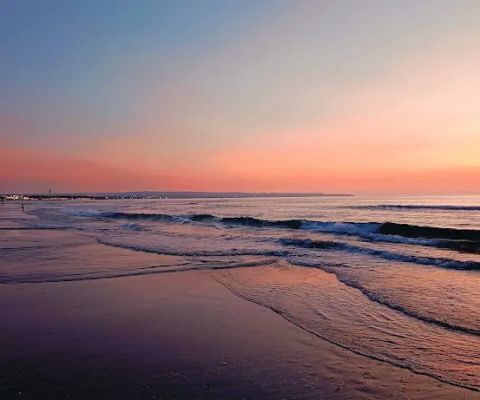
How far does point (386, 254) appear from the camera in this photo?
16.2 m

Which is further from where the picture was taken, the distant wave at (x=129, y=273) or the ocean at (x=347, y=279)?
the distant wave at (x=129, y=273)

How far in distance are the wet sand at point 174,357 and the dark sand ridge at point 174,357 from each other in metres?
0.01

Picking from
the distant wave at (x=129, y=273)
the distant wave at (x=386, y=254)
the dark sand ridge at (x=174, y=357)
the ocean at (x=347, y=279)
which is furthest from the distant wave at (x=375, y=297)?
the distant wave at (x=386, y=254)

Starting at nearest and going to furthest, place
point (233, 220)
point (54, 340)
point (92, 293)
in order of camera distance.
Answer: point (54, 340), point (92, 293), point (233, 220)

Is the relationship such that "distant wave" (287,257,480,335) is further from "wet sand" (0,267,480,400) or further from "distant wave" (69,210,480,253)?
"distant wave" (69,210,480,253)

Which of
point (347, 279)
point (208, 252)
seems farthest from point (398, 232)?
point (347, 279)

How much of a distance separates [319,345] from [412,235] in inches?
845

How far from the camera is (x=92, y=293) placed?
943cm

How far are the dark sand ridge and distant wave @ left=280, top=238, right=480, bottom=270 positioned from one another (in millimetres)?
8350

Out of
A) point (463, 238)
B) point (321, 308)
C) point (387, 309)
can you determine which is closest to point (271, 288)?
point (321, 308)

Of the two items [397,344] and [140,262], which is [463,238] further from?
[397,344]

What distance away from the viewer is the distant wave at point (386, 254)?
1373 cm

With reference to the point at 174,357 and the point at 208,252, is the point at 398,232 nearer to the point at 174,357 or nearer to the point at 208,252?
the point at 208,252

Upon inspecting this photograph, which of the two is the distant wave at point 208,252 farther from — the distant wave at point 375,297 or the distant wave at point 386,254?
the distant wave at point 386,254
